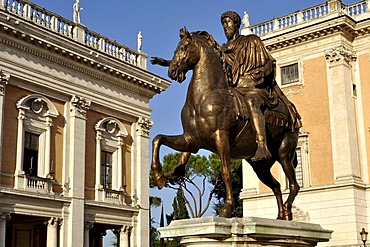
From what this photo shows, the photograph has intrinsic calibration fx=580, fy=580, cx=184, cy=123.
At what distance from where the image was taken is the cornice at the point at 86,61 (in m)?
21.7

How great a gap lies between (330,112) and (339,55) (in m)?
2.67

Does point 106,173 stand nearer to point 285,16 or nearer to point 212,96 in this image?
point 285,16

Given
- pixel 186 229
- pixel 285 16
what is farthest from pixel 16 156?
pixel 186 229

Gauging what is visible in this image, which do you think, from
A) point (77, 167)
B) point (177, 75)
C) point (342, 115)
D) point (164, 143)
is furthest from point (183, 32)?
point (342, 115)

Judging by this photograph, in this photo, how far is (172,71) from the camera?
666cm

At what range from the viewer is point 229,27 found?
7.36 meters

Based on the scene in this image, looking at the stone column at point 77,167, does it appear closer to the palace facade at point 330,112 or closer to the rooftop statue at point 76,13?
the rooftop statue at point 76,13

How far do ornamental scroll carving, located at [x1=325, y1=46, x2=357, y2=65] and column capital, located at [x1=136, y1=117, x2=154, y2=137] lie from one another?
9.11m

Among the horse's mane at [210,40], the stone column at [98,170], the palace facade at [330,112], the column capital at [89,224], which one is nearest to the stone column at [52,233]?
the column capital at [89,224]

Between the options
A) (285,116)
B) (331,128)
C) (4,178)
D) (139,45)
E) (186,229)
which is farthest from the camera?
(139,45)

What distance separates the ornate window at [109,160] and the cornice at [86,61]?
79.2 inches

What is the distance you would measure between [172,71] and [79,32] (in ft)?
62.6

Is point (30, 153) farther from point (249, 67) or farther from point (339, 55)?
point (249, 67)

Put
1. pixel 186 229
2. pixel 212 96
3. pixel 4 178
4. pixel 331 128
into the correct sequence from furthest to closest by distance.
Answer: pixel 331 128 < pixel 4 178 < pixel 212 96 < pixel 186 229
